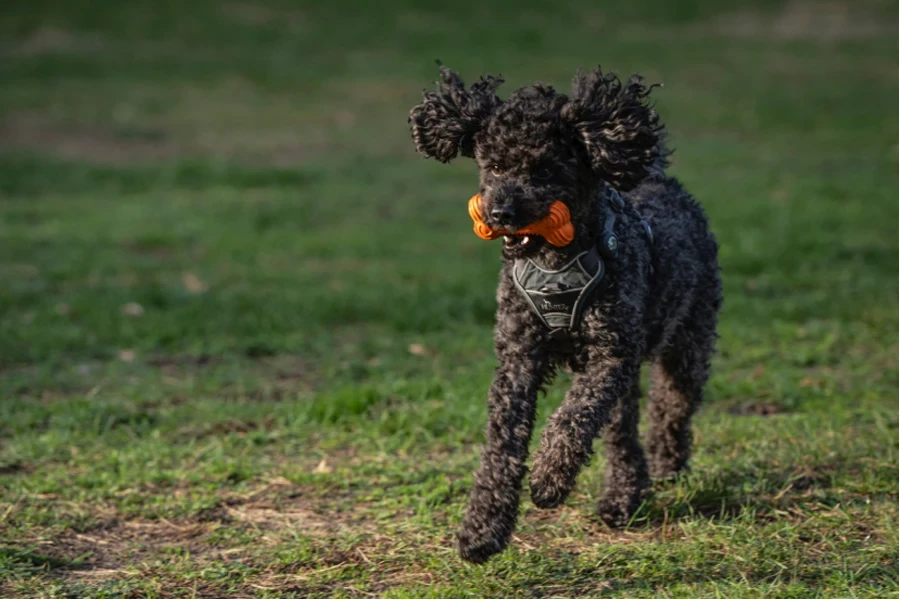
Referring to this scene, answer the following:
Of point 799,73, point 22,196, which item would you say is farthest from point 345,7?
point 22,196

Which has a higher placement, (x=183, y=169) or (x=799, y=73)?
(x=799, y=73)

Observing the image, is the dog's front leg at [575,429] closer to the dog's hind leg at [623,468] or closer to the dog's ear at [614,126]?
the dog's hind leg at [623,468]

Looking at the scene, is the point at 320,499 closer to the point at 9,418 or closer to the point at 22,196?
the point at 9,418

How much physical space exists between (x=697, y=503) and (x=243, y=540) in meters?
2.07

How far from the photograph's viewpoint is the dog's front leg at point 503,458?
479cm

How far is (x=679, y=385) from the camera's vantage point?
6.00 meters

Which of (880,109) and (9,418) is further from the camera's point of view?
(880,109)

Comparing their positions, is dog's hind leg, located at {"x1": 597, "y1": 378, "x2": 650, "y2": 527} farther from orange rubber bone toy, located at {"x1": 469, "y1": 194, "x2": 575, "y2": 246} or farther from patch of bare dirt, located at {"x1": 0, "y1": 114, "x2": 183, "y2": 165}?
patch of bare dirt, located at {"x1": 0, "y1": 114, "x2": 183, "y2": 165}

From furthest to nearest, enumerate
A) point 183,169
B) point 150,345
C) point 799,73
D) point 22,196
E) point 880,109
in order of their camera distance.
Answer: point 799,73 → point 880,109 → point 183,169 → point 22,196 → point 150,345

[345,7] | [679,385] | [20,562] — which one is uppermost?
[345,7]

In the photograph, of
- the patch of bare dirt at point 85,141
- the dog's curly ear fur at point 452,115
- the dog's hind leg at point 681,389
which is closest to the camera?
the dog's curly ear fur at point 452,115

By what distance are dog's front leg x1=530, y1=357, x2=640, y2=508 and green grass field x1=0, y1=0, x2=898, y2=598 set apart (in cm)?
46

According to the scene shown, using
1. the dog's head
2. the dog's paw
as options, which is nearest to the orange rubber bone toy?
the dog's head

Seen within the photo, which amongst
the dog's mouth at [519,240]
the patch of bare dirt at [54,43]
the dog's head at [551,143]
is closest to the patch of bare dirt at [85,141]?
the patch of bare dirt at [54,43]
